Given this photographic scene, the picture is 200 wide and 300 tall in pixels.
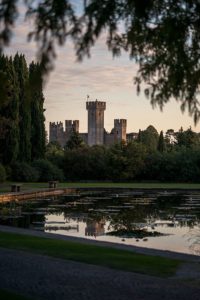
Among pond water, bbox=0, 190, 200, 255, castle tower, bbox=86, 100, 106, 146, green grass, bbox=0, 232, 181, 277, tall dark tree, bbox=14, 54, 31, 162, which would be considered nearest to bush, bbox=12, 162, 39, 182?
tall dark tree, bbox=14, 54, 31, 162

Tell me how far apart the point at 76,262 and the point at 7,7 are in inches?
245

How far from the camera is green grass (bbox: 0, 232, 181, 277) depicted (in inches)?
355

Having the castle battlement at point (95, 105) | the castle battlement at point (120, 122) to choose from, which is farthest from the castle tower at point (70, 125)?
the castle battlement at point (120, 122)

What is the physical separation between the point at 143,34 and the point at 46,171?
41287mm

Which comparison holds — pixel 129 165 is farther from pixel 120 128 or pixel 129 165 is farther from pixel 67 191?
pixel 120 128

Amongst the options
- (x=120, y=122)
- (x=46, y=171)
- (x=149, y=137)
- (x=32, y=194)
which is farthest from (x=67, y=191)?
(x=120, y=122)

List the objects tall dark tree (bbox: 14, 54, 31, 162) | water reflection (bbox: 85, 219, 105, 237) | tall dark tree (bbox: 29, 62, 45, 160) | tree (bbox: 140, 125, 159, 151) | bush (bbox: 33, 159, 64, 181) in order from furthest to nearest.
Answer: tree (bbox: 140, 125, 159, 151) → tall dark tree (bbox: 29, 62, 45, 160) → bush (bbox: 33, 159, 64, 181) → tall dark tree (bbox: 14, 54, 31, 162) → water reflection (bbox: 85, 219, 105, 237)

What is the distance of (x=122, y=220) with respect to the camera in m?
19.1

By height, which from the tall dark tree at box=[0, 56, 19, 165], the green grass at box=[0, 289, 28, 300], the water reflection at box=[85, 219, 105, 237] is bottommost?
the water reflection at box=[85, 219, 105, 237]

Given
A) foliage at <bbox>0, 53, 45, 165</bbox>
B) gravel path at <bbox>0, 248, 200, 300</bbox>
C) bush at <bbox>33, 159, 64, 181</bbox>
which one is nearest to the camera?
gravel path at <bbox>0, 248, 200, 300</bbox>

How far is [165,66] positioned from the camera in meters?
4.73

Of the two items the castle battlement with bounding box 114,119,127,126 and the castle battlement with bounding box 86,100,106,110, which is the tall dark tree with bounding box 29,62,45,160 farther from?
the castle battlement with bounding box 114,119,127,126

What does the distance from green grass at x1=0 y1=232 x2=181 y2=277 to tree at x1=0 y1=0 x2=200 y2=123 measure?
180 inches

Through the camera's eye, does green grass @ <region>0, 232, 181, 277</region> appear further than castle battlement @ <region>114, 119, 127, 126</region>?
No
